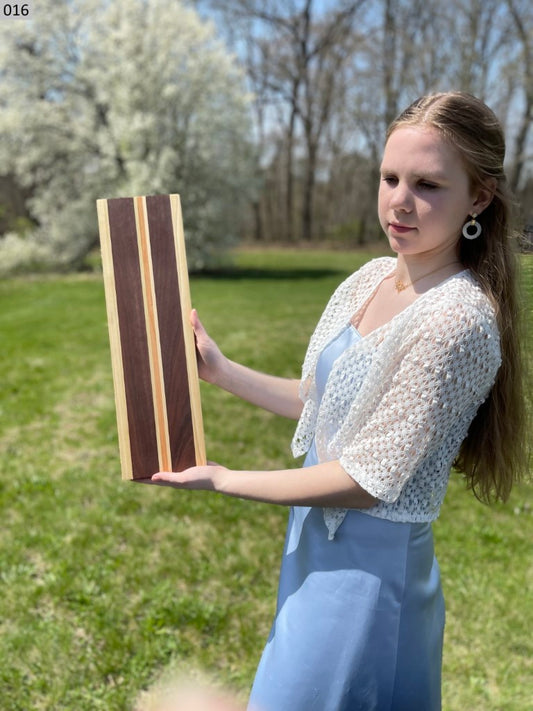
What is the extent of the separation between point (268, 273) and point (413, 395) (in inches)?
732

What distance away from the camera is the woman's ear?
4.60 feet

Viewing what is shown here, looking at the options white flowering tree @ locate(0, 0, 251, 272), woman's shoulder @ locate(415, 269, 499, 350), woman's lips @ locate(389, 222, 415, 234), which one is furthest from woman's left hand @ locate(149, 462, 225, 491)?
white flowering tree @ locate(0, 0, 251, 272)

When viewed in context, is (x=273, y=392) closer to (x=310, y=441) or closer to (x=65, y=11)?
(x=310, y=441)

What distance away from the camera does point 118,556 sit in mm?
3760

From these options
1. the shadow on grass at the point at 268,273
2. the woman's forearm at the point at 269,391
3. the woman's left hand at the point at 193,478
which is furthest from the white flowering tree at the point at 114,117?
the woman's left hand at the point at 193,478

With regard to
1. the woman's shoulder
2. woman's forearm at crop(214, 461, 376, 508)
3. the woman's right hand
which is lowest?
woman's forearm at crop(214, 461, 376, 508)

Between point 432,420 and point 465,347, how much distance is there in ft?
0.55

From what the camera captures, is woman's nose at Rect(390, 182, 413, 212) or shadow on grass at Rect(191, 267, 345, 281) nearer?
woman's nose at Rect(390, 182, 413, 212)


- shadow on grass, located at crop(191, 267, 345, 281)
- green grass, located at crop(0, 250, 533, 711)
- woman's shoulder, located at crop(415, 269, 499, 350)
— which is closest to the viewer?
woman's shoulder, located at crop(415, 269, 499, 350)

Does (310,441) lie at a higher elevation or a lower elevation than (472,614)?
higher

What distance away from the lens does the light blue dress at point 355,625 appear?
146 centimetres

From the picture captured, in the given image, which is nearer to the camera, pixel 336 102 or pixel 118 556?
pixel 118 556

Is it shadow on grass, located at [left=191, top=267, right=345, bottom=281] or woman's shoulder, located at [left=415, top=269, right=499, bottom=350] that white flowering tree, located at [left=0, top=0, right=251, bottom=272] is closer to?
shadow on grass, located at [left=191, top=267, right=345, bottom=281]

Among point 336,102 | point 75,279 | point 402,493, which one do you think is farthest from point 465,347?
point 336,102
